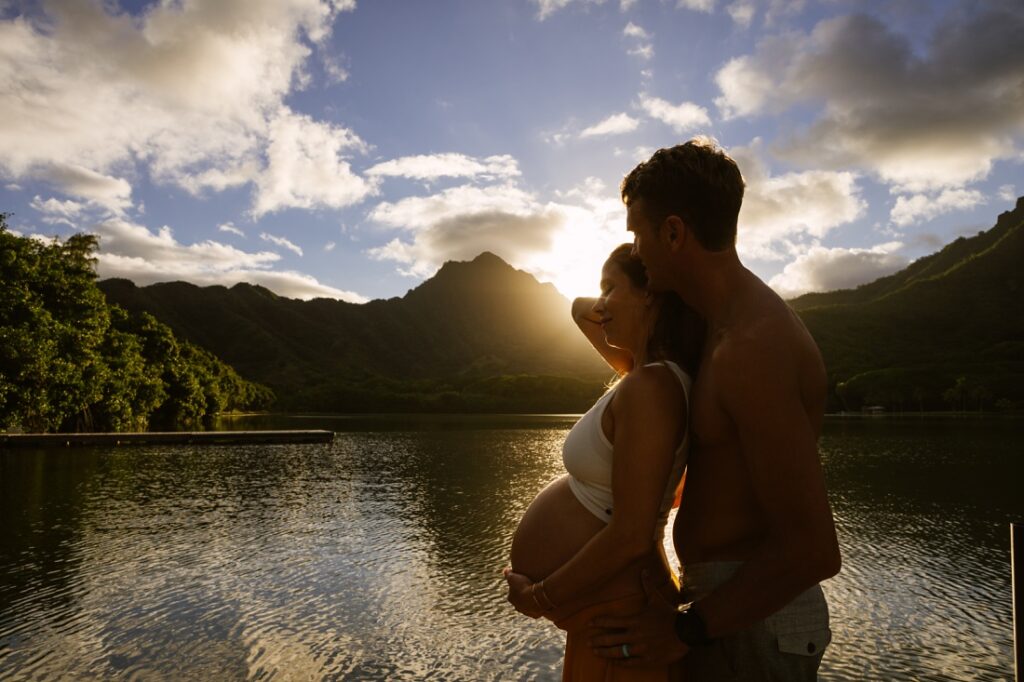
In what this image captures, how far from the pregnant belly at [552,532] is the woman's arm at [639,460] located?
0.25 meters

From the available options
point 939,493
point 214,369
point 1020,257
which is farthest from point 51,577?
point 1020,257

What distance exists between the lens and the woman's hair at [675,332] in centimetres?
252

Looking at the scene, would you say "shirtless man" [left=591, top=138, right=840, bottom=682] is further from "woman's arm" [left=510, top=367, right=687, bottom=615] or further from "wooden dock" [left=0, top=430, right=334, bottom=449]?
"wooden dock" [left=0, top=430, right=334, bottom=449]

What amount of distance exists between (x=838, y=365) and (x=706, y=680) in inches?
6427

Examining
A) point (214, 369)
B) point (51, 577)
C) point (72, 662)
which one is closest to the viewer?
point (72, 662)

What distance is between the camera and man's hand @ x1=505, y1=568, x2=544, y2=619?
256cm

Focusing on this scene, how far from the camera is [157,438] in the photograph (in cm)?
4516

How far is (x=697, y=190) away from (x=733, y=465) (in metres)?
0.97

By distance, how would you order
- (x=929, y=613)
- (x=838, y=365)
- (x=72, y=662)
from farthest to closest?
(x=838, y=365) → (x=929, y=613) → (x=72, y=662)

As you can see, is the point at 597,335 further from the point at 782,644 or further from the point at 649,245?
the point at 782,644

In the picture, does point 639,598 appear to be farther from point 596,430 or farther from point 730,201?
point 730,201

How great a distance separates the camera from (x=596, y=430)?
2.40m

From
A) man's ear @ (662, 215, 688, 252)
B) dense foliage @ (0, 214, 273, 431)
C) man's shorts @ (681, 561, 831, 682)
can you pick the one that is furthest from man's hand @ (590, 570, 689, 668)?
dense foliage @ (0, 214, 273, 431)

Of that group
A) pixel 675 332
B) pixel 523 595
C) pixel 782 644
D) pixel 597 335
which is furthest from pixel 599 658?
pixel 597 335
